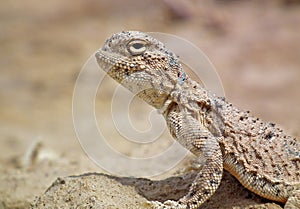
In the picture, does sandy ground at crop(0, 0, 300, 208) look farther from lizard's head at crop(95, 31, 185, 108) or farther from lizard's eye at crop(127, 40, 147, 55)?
lizard's eye at crop(127, 40, 147, 55)

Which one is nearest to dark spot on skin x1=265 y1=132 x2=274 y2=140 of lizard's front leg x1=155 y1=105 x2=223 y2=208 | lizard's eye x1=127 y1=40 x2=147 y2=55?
lizard's front leg x1=155 y1=105 x2=223 y2=208

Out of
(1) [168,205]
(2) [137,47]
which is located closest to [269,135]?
(1) [168,205]

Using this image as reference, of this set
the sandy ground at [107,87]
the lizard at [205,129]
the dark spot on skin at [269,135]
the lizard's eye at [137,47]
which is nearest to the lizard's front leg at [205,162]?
the lizard at [205,129]

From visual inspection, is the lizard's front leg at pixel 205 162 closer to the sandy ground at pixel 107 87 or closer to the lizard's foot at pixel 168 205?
the lizard's foot at pixel 168 205

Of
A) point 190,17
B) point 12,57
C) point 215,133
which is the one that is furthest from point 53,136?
point 190,17

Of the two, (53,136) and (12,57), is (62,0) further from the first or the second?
(53,136)

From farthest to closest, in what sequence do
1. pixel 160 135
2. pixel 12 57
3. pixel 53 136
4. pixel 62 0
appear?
pixel 62 0, pixel 12 57, pixel 53 136, pixel 160 135

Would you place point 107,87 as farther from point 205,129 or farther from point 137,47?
point 205,129
